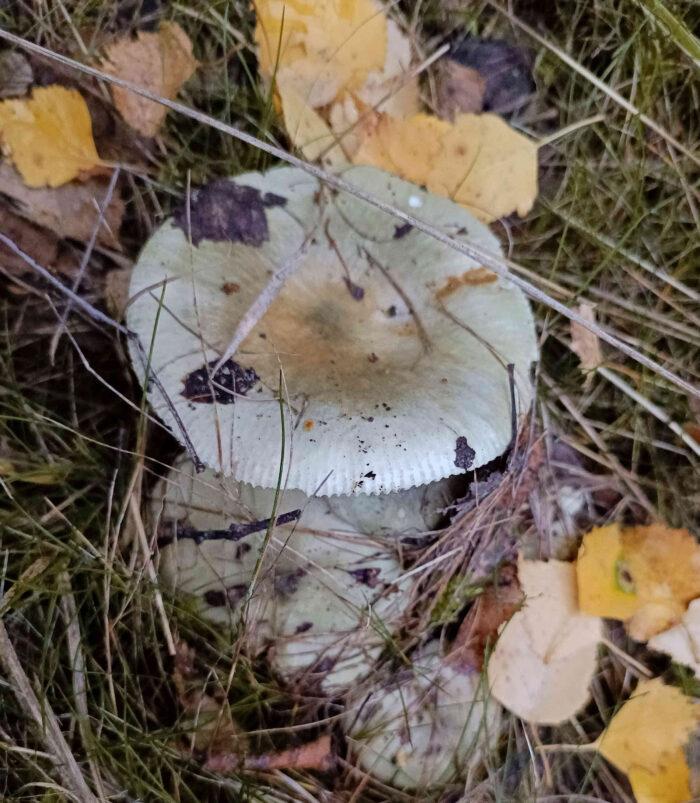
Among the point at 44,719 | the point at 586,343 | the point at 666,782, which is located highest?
the point at 586,343

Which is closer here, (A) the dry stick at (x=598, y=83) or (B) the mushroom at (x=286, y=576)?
(B) the mushroom at (x=286, y=576)

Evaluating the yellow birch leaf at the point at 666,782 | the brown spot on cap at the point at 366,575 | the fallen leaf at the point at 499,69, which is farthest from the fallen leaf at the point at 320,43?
the yellow birch leaf at the point at 666,782

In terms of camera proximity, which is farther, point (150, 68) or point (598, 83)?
point (598, 83)

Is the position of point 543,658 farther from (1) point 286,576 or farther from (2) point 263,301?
(2) point 263,301

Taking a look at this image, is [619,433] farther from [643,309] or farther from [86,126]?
[86,126]

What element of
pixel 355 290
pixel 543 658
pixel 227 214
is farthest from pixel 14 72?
pixel 543 658

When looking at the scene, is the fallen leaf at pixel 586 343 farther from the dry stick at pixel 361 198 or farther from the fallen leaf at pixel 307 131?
the fallen leaf at pixel 307 131
